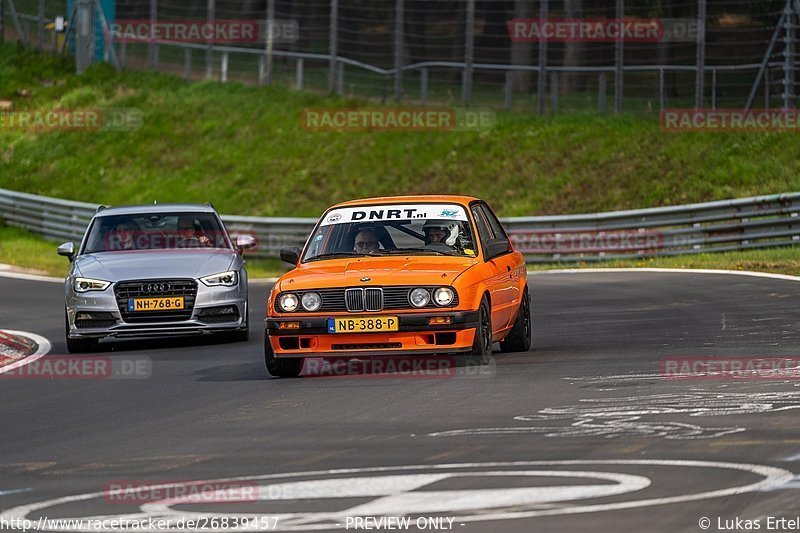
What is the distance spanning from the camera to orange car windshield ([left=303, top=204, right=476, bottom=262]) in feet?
44.5

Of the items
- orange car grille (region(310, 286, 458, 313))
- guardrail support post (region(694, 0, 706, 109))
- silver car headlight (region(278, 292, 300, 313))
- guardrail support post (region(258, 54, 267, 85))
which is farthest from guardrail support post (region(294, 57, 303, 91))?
orange car grille (region(310, 286, 458, 313))

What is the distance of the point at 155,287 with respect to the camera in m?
16.2

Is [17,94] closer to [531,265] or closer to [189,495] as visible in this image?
[531,265]

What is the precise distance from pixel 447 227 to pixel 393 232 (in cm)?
46

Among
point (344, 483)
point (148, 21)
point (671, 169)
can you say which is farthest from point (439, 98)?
point (344, 483)

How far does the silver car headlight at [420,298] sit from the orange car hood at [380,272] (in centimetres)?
7


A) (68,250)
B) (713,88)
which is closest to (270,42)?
(713,88)

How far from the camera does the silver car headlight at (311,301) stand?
1253 cm

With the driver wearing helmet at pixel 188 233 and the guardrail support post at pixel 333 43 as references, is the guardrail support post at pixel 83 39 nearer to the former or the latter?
the guardrail support post at pixel 333 43

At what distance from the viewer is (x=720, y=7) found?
3155 cm

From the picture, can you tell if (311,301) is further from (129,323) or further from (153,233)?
(153,233)

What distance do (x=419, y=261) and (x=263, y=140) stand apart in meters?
28.1

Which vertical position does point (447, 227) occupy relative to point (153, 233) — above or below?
above

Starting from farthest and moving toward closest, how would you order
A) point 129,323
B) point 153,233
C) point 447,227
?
1. point 153,233
2. point 129,323
3. point 447,227
